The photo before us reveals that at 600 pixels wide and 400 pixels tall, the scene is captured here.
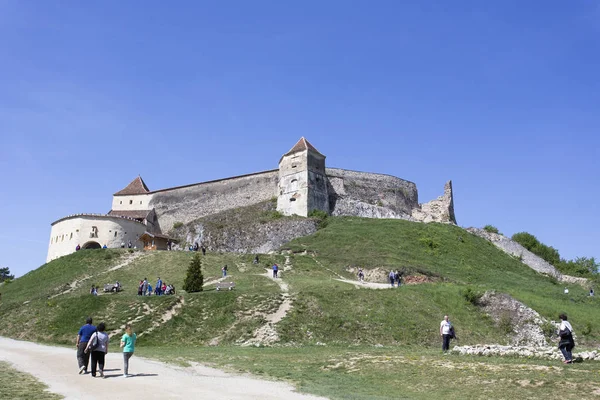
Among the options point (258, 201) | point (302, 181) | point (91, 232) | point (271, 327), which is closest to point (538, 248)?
point (302, 181)

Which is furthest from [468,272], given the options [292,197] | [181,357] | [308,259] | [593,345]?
[181,357]

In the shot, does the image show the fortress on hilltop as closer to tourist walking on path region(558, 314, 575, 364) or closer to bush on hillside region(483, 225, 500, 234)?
bush on hillside region(483, 225, 500, 234)

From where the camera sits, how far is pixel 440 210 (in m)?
69.2

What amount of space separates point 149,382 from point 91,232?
148 feet

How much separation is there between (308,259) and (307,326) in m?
18.8

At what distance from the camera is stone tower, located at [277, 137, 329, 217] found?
191 ft

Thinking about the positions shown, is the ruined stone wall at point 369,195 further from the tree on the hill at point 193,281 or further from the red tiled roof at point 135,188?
the tree on the hill at point 193,281

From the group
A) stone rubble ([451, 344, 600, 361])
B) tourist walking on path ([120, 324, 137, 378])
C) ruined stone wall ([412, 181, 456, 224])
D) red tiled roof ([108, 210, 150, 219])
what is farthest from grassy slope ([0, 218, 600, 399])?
red tiled roof ([108, 210, 150, 219])

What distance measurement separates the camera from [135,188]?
73312 millimetres

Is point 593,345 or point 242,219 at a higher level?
point 242,219

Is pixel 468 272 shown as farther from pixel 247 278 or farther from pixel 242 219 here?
pixel 242 219

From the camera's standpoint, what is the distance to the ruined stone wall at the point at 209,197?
213 ft

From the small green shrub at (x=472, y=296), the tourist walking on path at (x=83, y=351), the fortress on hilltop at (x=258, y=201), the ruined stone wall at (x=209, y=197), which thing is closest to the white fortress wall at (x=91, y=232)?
the fortress on hilltop at (x=258, y=201)

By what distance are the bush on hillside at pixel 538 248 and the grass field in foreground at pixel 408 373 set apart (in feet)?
153
